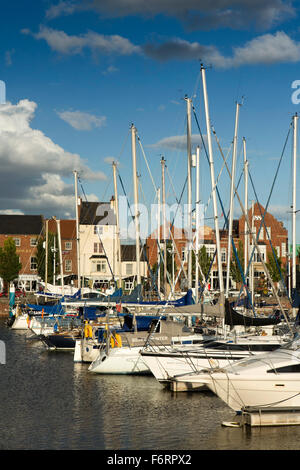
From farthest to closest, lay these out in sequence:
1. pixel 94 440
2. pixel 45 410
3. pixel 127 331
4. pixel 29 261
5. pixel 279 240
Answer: pixel 279 240
pixel 29 261
pixel 127 331
pixel 45 410
pixel 94 440

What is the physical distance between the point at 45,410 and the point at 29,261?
85.7 meters

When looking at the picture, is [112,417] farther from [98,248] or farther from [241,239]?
[98,248]

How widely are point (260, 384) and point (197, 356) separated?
6.85m

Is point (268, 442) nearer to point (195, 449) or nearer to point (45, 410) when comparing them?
point (195, 449)

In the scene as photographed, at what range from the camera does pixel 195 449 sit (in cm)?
2125

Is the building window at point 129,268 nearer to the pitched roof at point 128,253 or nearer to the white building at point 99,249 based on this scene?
the white building at point 99,249

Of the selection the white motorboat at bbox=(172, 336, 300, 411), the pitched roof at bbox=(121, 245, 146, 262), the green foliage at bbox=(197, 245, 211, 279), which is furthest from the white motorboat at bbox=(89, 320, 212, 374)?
the pitched roof at bbox=(121, 245, 146, 262)

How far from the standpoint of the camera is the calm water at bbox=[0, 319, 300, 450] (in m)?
22.0

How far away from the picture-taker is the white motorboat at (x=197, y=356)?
3041 centimetres

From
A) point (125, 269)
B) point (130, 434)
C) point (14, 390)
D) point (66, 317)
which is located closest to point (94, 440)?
point (130, 434)

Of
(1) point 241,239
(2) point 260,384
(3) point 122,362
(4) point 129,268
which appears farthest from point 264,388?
(4) point 129,268

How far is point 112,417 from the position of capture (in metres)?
25.9

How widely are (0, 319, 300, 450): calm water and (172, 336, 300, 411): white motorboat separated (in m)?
1.18

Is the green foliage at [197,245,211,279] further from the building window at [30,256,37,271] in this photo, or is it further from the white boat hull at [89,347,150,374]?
the white boat hull at [89,347,150,374]
